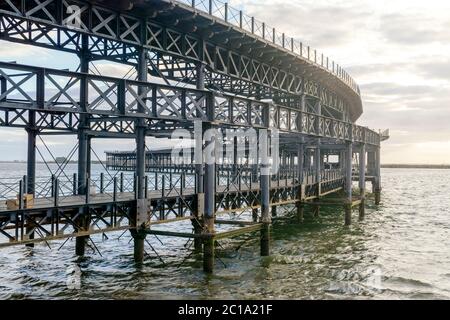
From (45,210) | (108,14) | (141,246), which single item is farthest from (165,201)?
(108,14)

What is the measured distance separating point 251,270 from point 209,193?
3.74 m

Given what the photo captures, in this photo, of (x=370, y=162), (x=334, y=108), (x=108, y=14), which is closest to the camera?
(x=108, y=14)

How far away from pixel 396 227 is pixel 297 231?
25.4 ft

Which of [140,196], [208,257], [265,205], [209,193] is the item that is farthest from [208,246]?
[265,205]

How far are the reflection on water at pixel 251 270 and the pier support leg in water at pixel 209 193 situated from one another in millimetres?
748

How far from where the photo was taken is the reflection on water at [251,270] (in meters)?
15.7

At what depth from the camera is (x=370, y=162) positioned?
2408 inches

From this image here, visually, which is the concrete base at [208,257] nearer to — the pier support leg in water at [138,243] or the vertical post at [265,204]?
the pier support leg in water at [138,243]

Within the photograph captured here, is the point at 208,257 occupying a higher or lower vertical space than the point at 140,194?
lower

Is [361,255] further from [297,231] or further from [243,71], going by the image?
[243,71]

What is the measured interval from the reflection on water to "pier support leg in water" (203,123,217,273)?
748mm

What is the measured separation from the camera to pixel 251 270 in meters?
18.5

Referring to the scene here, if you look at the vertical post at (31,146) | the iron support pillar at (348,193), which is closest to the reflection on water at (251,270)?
the vertical post at (31,146)

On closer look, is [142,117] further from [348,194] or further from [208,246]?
[348,194]
